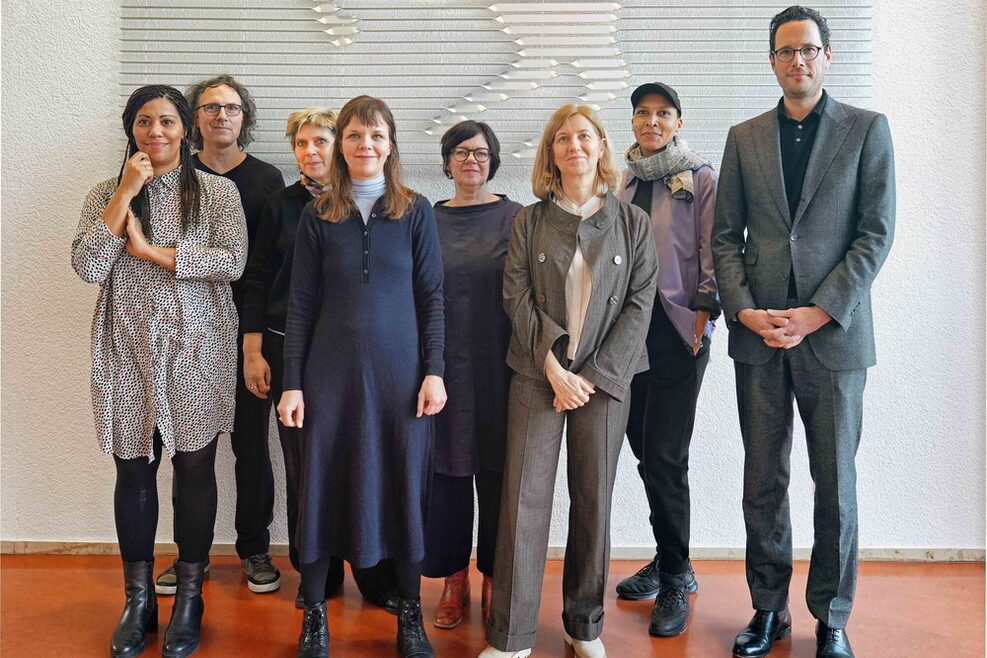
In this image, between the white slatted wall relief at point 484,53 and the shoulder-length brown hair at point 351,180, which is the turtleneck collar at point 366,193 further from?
the white slatted wall relief at point 484,53

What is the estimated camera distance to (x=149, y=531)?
7.81 ft

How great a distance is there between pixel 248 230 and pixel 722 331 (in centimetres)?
192

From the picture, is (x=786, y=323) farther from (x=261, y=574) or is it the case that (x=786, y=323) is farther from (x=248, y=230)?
(x=261, y=574)

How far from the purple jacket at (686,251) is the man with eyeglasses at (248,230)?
1373 millimetres

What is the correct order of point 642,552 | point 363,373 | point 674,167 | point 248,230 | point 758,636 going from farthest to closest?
1. point 642,552
2. point 248,230
3. point 674,167
4. point 758,636
5. point 363,373

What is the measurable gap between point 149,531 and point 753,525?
1.90 m

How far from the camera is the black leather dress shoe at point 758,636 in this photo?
2375 millimetres

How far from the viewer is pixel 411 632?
2312 mm

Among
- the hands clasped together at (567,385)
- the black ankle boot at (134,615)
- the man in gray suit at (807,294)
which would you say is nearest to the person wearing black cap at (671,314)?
the man in gray suit at (807,294)

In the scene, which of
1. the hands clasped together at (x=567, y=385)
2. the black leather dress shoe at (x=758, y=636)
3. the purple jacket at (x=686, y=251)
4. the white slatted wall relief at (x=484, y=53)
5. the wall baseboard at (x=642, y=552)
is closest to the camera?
the hands clasped together at (x=567, y=385)

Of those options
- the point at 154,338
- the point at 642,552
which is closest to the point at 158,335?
the point at 154,338

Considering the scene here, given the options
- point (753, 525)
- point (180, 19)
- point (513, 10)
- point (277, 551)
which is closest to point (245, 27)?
point (180, 19)

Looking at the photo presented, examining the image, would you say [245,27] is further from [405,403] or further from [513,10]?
[405,403]

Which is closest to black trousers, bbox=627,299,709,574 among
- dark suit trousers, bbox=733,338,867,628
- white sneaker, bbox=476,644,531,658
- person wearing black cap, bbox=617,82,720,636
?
person wearing black cap, bbox=617,82,720,636
